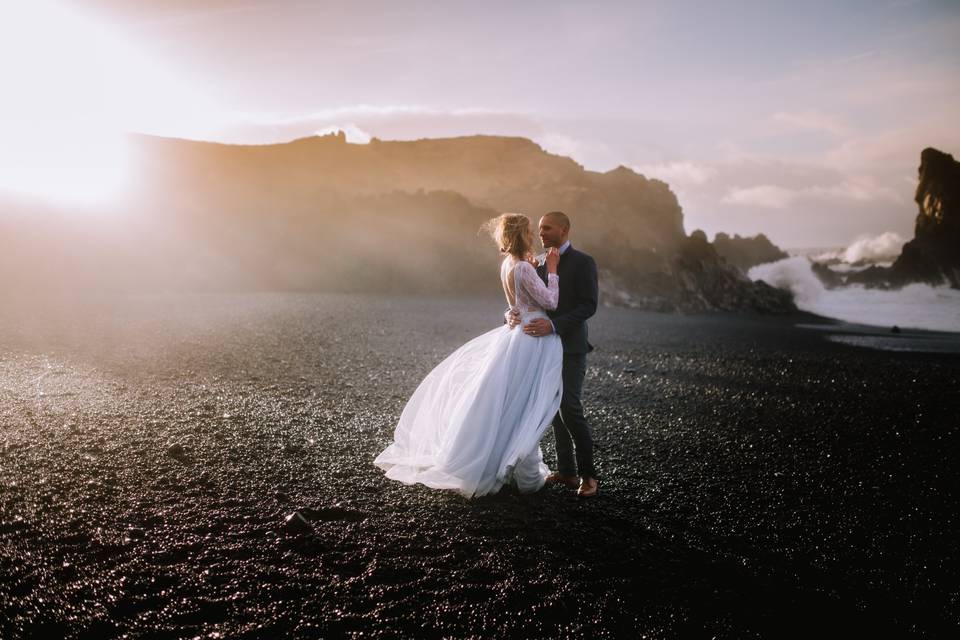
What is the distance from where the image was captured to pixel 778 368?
13.2 metres

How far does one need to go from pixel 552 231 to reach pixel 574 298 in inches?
24.6

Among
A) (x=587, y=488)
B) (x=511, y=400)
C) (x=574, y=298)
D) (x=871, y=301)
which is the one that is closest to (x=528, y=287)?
(x=574, y=298)

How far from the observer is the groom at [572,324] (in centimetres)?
440

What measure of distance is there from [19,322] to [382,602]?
641 inches

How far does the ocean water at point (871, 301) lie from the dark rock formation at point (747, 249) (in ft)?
95.1

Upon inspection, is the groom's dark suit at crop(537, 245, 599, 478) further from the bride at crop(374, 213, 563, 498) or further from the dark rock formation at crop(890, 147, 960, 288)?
the dark rock formation at crop(890, 147, 960, 288)

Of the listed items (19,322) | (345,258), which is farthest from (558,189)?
(19,322)

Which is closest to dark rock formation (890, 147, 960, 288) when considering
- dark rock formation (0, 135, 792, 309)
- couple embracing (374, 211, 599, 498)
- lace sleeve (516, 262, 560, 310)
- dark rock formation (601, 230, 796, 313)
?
dark rock formation (601, 230, 796, 313)

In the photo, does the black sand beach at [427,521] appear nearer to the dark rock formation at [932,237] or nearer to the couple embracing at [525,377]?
the couple embracing at [525,377]

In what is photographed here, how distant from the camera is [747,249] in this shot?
90.9 meters

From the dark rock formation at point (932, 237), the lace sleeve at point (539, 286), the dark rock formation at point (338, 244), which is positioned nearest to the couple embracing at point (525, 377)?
the lace sleeve at point (539, 286)

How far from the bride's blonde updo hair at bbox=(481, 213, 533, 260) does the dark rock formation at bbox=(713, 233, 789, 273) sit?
3626 inches

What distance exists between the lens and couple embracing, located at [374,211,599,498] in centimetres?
439

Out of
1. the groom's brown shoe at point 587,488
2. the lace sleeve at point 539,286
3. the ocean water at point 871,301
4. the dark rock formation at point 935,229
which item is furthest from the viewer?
the dark rock formation at point 935,229
